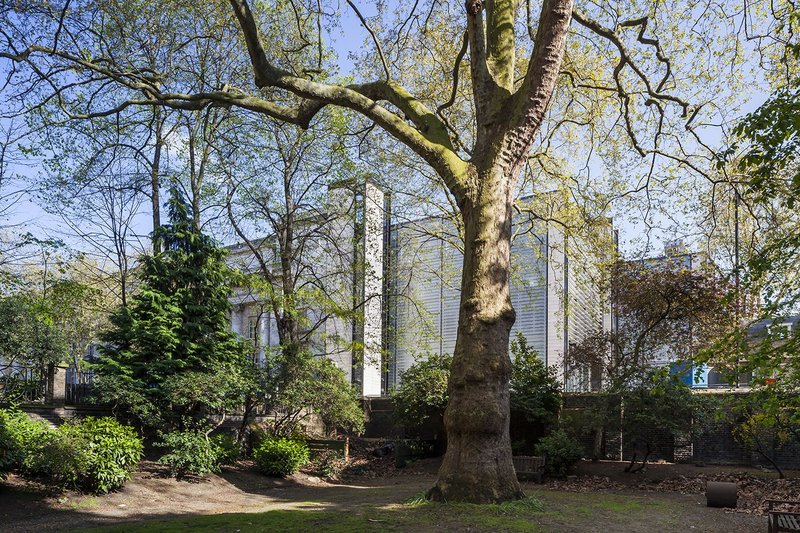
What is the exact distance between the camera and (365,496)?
1127 cm

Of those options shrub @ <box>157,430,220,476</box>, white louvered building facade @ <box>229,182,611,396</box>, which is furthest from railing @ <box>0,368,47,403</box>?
white louvered building facade @ <box>229,182,611,396</box>

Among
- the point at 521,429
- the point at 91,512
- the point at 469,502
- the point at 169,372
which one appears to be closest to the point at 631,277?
the point at 521,429

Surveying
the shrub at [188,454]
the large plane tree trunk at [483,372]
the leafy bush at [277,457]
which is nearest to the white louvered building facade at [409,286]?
the leafy bush at [277,457]

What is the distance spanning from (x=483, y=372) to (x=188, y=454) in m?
7.76

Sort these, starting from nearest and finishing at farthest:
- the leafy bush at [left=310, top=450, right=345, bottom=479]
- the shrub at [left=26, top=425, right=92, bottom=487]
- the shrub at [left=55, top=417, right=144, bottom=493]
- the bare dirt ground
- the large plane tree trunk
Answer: the large plane tree trunk → the bare dirt ground → the shrub at [left=26, top=425, right=92, bottom=487] → the shrub at [left=55, top=417, right=144, bottom=493] → the leafy bush at [left=310, top=450, right=345, bottom=479]

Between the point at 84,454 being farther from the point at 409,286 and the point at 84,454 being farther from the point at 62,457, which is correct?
the point at 409,286

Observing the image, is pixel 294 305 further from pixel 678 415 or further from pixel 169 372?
pixel 678 415

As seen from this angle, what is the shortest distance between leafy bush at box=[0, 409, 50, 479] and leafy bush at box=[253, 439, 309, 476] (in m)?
5.22

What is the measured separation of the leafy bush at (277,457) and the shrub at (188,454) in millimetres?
1549

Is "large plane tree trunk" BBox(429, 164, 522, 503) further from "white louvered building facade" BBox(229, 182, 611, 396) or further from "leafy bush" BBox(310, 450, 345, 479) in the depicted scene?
"white louvered building facade" BBox(229, 182, 611, 396)

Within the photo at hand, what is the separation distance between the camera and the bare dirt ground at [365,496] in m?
→ 8.62

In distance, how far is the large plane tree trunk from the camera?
8016 millimetres

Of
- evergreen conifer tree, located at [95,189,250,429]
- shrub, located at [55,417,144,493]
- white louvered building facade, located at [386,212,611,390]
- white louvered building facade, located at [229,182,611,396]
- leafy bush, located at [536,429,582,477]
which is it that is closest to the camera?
shrub, located at [55,417,144,493]

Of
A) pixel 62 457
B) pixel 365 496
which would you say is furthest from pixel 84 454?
pixel 365 496
